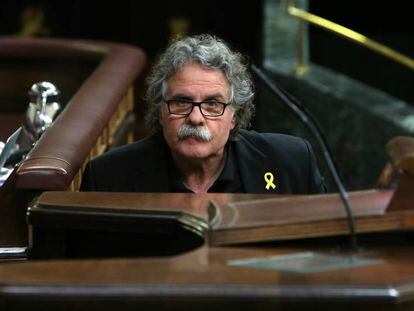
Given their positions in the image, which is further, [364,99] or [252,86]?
[364,99]

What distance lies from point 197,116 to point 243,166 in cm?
21

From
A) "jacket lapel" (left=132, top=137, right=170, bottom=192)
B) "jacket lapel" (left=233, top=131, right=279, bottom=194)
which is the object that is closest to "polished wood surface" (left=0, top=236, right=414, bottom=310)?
"jacket lapel" (left=132, top=137, right=170, bottom=192)

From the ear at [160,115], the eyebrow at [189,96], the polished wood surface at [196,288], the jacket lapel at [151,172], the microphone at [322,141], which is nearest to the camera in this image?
the polished wood surface at [196,288]

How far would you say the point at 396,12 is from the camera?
990cm

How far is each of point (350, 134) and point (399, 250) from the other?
5742mm

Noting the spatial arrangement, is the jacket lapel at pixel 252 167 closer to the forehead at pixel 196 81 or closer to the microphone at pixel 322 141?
the forehead at pixel 196 81

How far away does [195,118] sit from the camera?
407cm

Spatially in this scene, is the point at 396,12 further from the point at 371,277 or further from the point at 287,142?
the point at 371,277

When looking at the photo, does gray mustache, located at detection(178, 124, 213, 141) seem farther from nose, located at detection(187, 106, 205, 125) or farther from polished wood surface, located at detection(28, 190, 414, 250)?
polished wood surface, located at detection(28, 190, 414, 250)

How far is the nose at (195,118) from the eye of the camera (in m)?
4.07

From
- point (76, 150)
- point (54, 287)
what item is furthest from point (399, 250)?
point (76, 150)

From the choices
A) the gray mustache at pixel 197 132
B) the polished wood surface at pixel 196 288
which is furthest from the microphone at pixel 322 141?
the gray mustache at pixel 197 132

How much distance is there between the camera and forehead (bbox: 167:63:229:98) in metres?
4.13

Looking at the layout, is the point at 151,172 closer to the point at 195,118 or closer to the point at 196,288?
the point at 195,118
